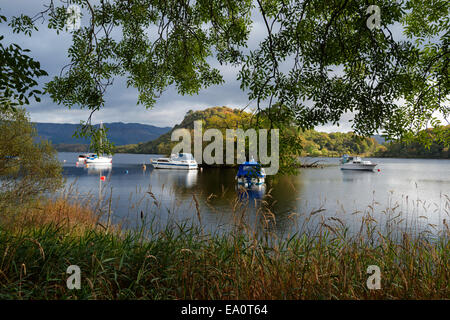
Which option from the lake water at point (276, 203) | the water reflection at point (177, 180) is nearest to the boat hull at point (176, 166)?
the water reflection at point (177, 180)

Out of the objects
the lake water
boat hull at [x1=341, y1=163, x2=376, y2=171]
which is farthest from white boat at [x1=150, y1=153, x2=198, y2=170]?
boat hull at [x1=341, y1=163, x2=376, y2=171]

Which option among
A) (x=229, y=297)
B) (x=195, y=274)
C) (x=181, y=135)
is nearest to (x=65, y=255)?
(x=195, y=274)

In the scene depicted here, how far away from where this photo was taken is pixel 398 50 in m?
5.04

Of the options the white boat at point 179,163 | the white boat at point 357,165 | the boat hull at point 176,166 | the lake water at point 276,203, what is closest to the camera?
the lake water at point 276,203

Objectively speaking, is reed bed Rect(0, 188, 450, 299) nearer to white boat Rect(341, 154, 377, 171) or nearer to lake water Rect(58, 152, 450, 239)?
lake water Rect(58, 152, 450, 239)

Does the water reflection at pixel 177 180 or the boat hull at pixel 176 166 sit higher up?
the boat hull at pixel 176 166

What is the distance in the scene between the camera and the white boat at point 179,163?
6292 cm

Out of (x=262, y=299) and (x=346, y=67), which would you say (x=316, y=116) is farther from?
(x=262, y=299)

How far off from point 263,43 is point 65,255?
14.7ft

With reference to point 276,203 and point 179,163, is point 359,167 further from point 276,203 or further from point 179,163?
point 276,203

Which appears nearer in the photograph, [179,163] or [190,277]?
[190,277]

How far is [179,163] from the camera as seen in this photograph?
211 ft

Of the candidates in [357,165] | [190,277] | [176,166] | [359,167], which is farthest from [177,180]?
[359,167]

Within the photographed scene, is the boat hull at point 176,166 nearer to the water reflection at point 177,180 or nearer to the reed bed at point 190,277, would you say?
the water reflection at point 177,180
